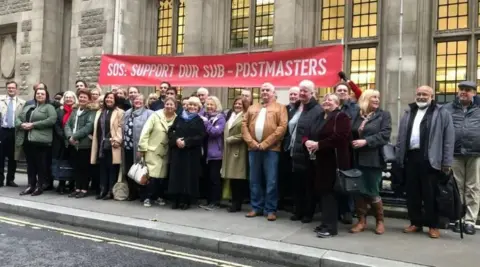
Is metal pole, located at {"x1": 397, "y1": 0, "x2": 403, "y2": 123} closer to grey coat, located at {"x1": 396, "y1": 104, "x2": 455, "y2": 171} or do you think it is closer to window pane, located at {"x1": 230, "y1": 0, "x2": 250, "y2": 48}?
grey coat, located at {"x1": 396, "y1": 104, "x2": 455, "y2": 171}

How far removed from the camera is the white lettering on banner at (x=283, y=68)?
291 inches

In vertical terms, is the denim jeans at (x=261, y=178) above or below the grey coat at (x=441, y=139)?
below

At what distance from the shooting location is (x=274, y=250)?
5254mm

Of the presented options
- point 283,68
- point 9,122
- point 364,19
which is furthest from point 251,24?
point 9,122

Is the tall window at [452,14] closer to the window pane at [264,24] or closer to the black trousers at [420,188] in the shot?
the window pane at [264,24]

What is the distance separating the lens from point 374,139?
6.00 metres

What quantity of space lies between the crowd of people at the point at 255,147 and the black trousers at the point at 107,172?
0.07 ft

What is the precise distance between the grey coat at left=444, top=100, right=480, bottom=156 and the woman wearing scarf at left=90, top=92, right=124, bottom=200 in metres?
5.39

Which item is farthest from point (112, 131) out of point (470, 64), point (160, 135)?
point (470, 64)

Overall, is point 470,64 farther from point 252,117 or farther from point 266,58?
point 252,117

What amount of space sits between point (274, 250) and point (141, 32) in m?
10.7

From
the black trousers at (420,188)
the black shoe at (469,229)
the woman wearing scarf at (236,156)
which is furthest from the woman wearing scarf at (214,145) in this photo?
the black shoe at (469,229)

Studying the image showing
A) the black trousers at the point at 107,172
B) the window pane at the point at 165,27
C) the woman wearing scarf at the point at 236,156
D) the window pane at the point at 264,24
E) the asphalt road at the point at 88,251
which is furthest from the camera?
the window pane at the point at 165,27

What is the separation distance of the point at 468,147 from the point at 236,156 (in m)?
3.34
